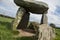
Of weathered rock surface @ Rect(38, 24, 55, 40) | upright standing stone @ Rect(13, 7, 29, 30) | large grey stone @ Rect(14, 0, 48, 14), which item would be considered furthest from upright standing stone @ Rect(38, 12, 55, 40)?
large grey stone @ Rect(14, 0, 48, 14)

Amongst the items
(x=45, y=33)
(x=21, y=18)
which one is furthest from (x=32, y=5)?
(x=45, y=33)

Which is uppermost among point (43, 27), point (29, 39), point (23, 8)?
point (23, 8)

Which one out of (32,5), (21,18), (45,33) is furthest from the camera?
(21,18)

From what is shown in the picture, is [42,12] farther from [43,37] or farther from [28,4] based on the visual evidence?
[43,37]

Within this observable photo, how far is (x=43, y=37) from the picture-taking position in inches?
373

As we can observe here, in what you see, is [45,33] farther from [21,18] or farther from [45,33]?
[21,18]

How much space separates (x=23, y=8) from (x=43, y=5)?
128 centimetres

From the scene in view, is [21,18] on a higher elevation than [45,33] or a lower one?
higher

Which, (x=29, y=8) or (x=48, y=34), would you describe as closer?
(x=48, y=34)

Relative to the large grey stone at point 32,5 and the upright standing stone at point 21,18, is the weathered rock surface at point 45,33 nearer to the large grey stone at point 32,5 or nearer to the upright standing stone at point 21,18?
the upright standing stone at point 21,18

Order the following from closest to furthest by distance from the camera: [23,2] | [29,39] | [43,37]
Result: [43,37], [29,39], [23,2]

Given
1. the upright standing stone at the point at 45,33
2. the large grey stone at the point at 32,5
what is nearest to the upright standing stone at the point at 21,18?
the large grey stone at the point at 32,5

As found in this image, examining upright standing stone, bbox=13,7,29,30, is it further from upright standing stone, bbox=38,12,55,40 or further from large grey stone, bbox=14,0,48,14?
upright standing stone, bbox=38,12,55,40

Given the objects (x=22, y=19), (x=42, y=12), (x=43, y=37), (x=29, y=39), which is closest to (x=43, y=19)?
(x=42, y=12)
